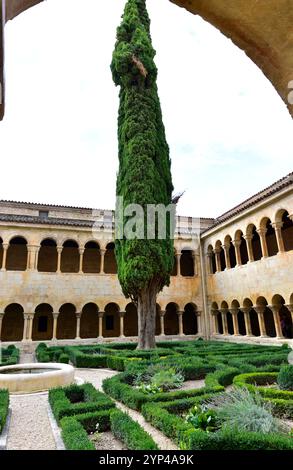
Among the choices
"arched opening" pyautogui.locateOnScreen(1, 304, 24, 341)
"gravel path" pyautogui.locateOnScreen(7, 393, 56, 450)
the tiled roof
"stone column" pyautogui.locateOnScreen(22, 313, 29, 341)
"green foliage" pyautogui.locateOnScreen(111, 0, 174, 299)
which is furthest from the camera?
"arched opening" pyautogui.locateOnScreen(1, 304, 24, 341)

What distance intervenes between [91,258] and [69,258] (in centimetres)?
165

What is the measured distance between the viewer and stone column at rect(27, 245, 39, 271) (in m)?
19.6

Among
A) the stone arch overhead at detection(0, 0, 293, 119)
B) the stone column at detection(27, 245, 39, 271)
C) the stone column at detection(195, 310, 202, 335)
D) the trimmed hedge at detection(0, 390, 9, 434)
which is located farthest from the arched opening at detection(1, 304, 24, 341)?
the stone arch overhead at detection(0, 0, 293, 119)

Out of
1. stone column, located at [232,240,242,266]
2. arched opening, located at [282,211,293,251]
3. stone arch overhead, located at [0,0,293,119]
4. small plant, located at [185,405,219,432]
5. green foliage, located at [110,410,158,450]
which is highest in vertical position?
arched opening, located at [282,211,293,251]

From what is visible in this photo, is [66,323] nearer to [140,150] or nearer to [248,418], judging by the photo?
[140,150]

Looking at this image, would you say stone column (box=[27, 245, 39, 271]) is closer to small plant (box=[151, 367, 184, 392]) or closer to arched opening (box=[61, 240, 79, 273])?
arched opening (box=[61, 240, 79, 273])

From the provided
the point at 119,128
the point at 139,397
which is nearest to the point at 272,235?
the point at 119,128

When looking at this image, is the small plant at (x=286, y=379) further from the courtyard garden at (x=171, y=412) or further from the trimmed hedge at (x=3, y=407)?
the trimmed hedge at (x=3, y=407)

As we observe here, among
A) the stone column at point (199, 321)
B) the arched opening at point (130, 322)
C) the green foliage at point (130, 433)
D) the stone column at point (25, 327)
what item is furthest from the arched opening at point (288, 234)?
the green foliage at point (130, 433)

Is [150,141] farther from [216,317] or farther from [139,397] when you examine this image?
[216,317]

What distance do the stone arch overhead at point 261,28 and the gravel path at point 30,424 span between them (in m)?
5.34

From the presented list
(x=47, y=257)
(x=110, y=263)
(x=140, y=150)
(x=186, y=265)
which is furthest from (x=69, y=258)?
(x=140, y=150)

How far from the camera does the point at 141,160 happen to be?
15086 millimetres

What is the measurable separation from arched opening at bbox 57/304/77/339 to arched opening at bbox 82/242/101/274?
3.08 meters
